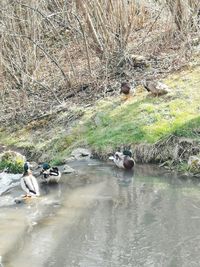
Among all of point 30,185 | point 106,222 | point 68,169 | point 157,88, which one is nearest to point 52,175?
point 30,185

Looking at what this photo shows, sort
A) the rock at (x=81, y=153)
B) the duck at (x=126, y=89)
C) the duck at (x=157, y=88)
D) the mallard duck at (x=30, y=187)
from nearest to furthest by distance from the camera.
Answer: the mallard duck at (x=30, y=187) < the rock at (x=81, y=153) < the duck at (x=157, y=88) < the duck at (x=126, y=89)

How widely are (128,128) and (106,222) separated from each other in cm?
495

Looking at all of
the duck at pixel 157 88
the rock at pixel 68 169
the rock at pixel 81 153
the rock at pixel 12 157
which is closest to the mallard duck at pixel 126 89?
the duck at pixel 157 88

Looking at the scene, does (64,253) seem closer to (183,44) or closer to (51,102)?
(51,102)

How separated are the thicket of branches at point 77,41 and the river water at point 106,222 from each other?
526 cm

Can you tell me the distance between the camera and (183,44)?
58.2 ft

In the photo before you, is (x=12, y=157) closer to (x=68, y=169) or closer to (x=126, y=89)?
(x=68, y=169)

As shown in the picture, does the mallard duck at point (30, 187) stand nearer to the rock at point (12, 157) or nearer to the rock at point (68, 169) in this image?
the rock at point (68, 169)

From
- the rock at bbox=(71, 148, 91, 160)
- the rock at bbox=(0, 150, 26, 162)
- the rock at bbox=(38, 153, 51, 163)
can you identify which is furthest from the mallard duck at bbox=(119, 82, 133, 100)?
the rock at bbox=(0, 150, 26, 162)

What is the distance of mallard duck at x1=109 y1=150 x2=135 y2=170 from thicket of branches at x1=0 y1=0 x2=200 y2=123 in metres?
4.52

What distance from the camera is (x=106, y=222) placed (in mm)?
9875

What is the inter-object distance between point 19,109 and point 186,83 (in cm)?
529

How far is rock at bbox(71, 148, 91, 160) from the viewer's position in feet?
47.4

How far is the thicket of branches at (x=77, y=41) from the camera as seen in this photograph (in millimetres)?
17641
